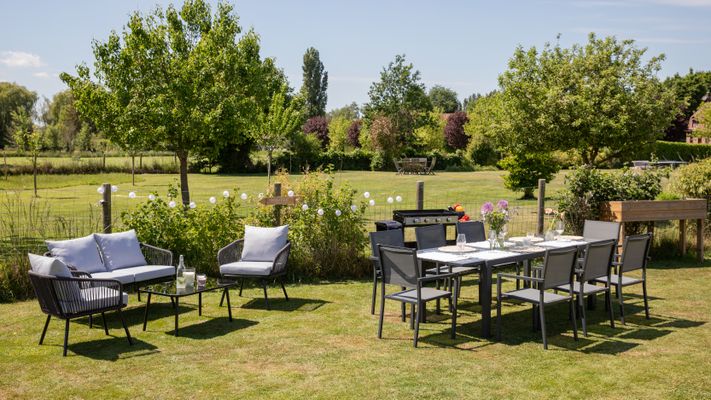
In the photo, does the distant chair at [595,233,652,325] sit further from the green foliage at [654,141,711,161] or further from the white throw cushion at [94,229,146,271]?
the green foliage at [654,141,711,161]

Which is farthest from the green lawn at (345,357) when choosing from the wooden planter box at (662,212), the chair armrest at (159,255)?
the wooden planter box at (662,212)

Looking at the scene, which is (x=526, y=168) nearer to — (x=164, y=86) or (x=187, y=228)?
(x=164, y=86)

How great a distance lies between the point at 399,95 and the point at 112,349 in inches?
1749

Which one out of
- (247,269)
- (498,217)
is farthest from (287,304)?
(498,217)

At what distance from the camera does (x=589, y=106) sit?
17.4 m

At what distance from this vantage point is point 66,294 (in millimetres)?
5641

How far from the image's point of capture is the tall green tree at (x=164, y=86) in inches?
564

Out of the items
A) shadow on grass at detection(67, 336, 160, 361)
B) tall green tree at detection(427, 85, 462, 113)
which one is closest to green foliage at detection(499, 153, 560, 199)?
shadow on grass at detection(67, 336, 160, 361)

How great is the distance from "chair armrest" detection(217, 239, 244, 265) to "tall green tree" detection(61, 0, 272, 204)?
695cm

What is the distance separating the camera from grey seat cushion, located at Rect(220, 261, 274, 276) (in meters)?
7.40

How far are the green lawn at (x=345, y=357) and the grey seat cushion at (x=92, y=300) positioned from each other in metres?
0.39

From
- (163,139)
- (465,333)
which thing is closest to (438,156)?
(163,139)

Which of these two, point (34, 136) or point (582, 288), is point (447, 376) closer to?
point (582, 288)

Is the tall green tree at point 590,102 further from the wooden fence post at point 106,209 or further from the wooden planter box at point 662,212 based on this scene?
the wooden fence post at point 106,209
